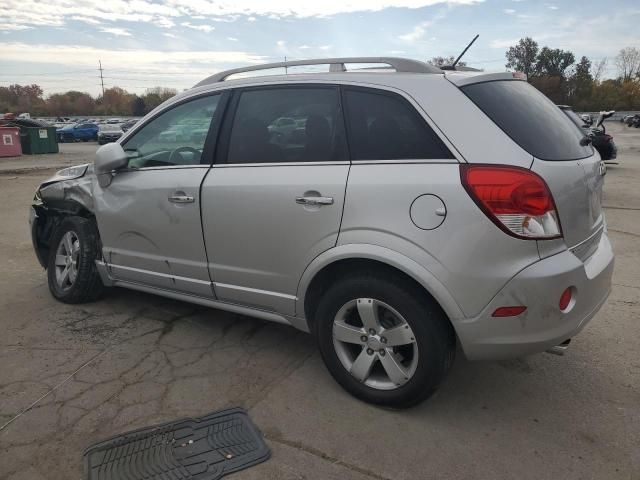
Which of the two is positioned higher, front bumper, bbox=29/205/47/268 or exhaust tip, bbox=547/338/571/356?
front bumper, bbox=29/205/47/268

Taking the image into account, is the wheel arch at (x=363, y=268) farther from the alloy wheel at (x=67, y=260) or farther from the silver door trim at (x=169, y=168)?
the alloy wheel at (x=67, y=260)

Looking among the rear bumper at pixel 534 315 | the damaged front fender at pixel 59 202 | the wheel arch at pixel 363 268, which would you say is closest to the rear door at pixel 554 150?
the rear bumper at pixel 534 315

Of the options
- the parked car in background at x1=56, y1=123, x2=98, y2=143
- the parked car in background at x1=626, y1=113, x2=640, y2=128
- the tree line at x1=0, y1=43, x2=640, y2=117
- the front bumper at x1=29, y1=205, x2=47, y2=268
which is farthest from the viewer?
the tree line at x1=0, y1=43, x2=640, y2=117

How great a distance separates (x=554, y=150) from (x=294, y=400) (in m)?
1.91

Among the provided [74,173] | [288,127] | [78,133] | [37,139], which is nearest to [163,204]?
[288,127]

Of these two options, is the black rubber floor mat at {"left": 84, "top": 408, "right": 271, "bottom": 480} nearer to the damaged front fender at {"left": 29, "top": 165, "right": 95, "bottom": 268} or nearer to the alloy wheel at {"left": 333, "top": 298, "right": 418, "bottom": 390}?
the alloy wheel at {"left": 333, "top": 298, "right": 418, "bottom": 390}

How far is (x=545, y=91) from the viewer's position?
2685 inches

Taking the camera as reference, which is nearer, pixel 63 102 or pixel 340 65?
pixel 340 65

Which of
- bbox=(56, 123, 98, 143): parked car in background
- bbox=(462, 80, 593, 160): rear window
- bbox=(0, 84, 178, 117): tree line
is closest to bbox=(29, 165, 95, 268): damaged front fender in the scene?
bbox=(462, 80, 593, 160): rear window

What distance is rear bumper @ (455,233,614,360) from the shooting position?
240 cm

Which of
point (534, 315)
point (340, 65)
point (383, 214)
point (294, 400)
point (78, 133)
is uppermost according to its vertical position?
point (340, 65)

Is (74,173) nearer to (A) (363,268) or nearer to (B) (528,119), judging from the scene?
(A) (363,268)

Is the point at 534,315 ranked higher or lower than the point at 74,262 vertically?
higher

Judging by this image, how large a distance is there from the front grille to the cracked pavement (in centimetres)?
85
